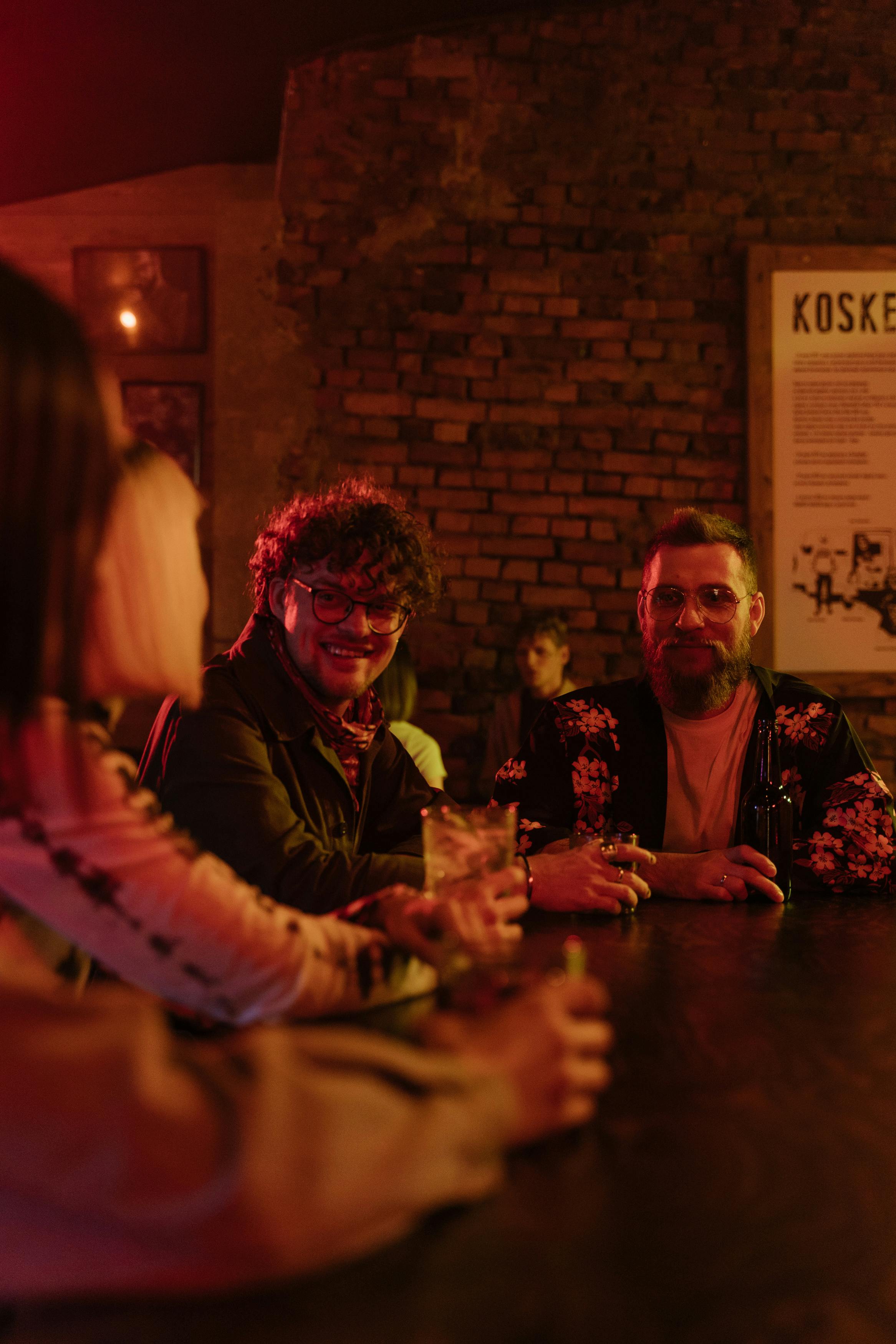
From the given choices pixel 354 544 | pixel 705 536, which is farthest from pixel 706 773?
pixel 354 544

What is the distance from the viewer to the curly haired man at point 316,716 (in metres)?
1.52

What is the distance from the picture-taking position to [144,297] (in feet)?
15.9

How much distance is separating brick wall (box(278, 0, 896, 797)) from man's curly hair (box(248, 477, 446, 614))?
229cm

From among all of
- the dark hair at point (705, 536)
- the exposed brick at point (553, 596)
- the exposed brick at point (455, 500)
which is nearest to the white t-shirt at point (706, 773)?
the dark hair at point (705, 536)

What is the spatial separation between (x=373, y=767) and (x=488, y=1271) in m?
1.44

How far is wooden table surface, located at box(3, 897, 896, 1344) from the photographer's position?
1.77 ft

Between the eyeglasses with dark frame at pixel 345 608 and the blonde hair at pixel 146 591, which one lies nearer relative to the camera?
the blonde hair at pixel 146 591

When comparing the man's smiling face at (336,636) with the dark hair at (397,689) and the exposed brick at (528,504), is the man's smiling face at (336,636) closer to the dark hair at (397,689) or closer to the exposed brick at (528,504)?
the dark hair at (397,689)

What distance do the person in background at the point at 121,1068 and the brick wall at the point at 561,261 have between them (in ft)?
11.6

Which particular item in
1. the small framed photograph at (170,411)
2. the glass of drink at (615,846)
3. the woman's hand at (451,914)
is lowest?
the glass of drink at (615,846)

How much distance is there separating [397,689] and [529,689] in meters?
0.65

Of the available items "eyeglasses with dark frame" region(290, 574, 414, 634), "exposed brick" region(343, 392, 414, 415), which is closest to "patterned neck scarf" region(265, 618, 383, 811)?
"eyeglasses with dark frame" region(290, 574, 414, 634)

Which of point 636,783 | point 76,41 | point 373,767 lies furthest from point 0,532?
point 76,41

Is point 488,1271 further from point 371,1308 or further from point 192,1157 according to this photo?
point 192,1157
